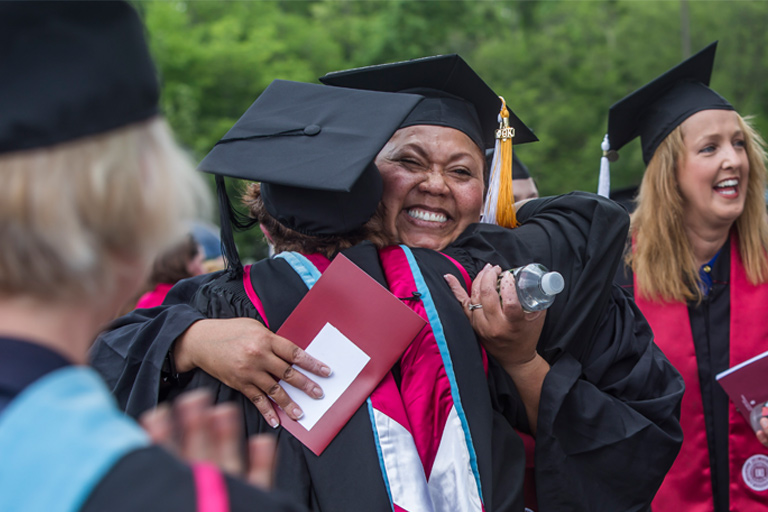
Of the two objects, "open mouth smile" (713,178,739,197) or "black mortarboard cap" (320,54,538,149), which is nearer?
"black mortarboard cap" (320,54,538,149)

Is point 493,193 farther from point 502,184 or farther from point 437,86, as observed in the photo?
point 437,86

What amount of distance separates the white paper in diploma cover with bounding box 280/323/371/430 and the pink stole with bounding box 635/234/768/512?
1788 mm

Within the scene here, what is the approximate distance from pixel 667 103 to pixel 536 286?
1905mm

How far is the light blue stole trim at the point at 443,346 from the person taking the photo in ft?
5.59

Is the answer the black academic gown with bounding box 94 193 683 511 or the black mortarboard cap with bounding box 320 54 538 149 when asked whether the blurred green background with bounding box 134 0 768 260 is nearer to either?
the black mortarboard cap with bounding box 320 54 538 149

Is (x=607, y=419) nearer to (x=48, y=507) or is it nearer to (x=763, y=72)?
(x=48, y=507)

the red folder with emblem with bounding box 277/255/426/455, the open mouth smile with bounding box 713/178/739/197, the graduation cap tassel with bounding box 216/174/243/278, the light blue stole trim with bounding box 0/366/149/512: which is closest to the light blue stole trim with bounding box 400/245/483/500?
the red folder with emblem with bounding box 277/255/426/455

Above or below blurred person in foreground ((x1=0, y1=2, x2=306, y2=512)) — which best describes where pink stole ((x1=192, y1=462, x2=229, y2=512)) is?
below

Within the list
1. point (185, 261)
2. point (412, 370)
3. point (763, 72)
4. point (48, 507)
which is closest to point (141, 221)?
point (48, 507)

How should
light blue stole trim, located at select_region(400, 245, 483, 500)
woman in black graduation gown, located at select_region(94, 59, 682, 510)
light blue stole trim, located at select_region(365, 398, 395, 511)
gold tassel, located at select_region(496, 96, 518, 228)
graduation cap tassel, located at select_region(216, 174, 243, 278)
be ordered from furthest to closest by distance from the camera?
gold tassel, located at select_region(496, 96, 518, 228) → graduation cap tassel, located at select_region(216, 174, 243, 278) → woman in black graduation gown, located at select_region(94, 59, 682, 510) → light blue stole trim, located at select_region(400, 245, 483, 500) → light blue stole trim, located at select_region(365, 398, 395, 511)

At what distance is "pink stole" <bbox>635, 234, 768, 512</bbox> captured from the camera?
282 cm

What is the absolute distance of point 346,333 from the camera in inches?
68.5

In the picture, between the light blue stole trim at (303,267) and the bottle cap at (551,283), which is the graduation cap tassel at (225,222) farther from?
the bottle cap at (551,283)

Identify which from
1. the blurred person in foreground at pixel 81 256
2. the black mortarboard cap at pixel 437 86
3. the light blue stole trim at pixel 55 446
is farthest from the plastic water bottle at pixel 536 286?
the light blue stole trim at pixel 55 446
